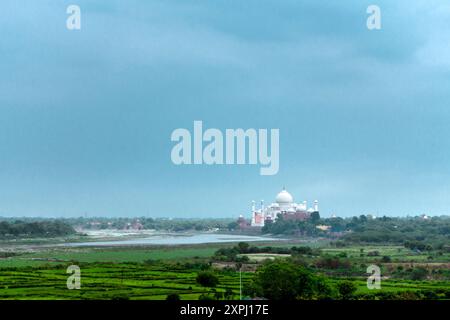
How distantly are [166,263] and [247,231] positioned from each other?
2919 cm

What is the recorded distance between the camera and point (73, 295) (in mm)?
15969

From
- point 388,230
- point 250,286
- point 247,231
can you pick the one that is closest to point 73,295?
point 250,286

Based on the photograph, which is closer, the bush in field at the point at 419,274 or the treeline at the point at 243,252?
the bush in field at the point at 419,274

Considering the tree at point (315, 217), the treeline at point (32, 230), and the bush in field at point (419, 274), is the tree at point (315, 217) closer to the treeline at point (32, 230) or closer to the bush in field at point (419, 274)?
the treeline at point (32, 230)

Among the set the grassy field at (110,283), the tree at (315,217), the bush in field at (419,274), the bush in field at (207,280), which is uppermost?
the tree at (315,217)

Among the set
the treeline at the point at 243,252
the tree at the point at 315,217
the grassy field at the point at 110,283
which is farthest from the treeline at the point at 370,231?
the grassy field at the point at 110,283

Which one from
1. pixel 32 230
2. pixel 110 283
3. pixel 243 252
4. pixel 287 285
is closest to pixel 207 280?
pixel 110 283

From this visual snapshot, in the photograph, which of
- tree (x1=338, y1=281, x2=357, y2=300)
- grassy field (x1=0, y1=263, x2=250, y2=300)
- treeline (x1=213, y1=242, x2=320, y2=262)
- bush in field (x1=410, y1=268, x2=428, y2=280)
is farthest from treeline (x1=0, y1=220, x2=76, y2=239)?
tree (x1=338, y1=281, x2=357, y2=300)

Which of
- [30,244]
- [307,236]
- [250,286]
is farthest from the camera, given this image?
[307,236]

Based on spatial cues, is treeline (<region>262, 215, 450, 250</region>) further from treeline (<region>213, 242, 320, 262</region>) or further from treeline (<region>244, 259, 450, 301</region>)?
treeline (<region>244, 259, 450, 301</region>)

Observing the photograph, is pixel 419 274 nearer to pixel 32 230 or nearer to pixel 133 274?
pixel 133 274

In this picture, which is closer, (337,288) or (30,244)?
(337,288)
